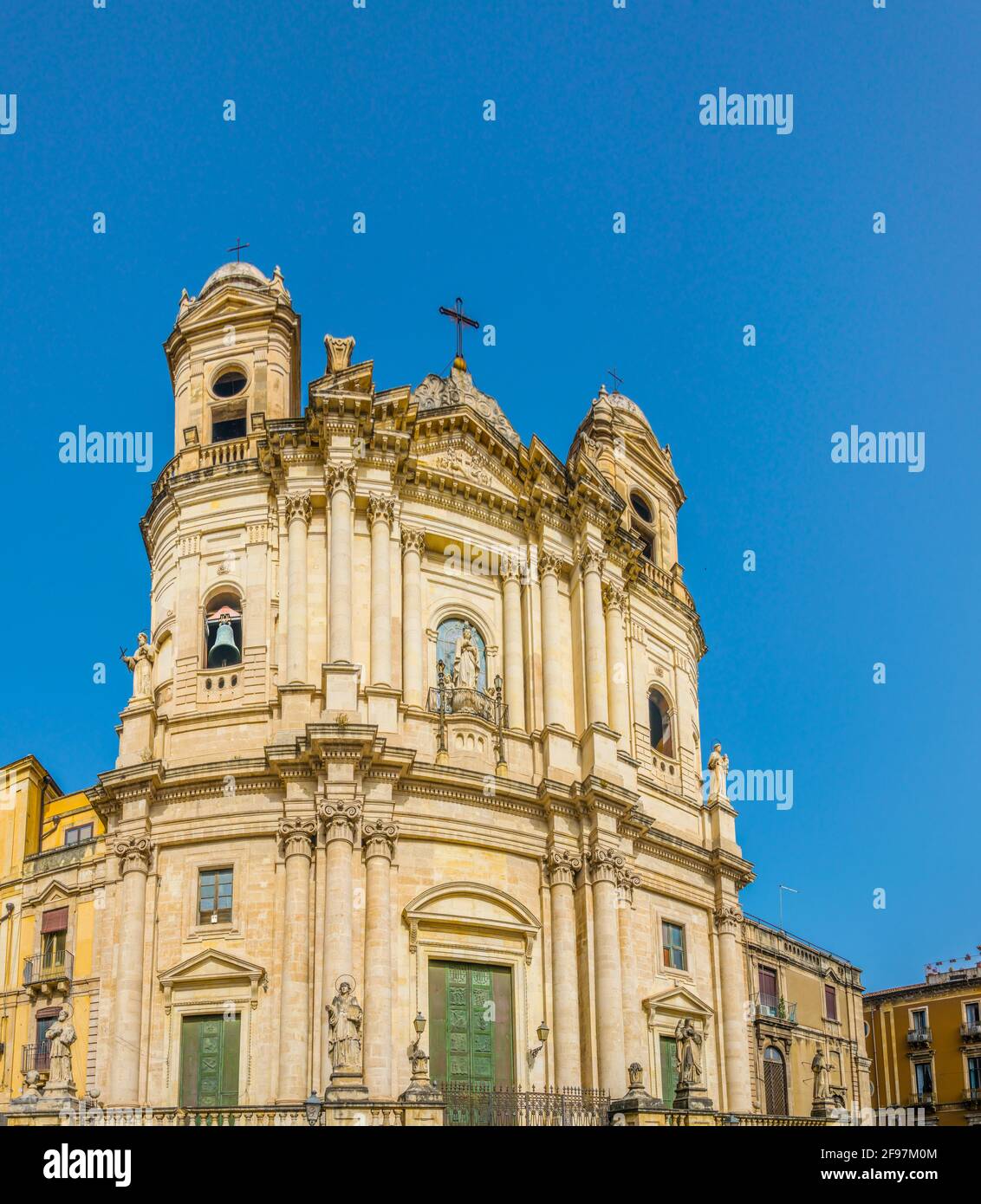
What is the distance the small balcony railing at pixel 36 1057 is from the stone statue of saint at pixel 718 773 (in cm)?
1899

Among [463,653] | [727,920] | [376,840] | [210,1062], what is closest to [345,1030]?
[210,1062]

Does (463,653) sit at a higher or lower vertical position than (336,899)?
higher

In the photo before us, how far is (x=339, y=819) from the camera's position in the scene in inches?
1287

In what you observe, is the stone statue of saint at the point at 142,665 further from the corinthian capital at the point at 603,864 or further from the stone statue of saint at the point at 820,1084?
the stone statue of saint at the point at 820,1084

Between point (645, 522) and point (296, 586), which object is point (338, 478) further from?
point (645, 522)

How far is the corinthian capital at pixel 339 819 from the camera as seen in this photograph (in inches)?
1286

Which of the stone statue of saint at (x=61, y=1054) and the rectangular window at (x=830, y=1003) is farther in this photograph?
the rectangular window at (x=830, y=1003)

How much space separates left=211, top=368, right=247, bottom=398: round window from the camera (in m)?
39.8

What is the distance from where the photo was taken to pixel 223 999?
32.3 m

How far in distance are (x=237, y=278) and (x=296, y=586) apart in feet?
33.9

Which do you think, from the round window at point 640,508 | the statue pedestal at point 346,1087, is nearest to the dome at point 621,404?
the round window at point 640,508

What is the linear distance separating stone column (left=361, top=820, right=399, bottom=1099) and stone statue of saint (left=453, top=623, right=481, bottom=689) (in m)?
5.20
